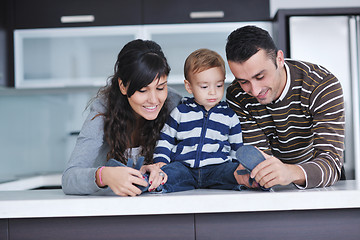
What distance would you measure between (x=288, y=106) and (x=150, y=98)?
459 millimetres

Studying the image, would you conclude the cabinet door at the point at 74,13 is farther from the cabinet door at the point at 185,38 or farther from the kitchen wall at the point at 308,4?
the kitchen wall at the point at 308,4

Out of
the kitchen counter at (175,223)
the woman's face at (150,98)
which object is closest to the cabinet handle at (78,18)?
the woman's face at (150,98)

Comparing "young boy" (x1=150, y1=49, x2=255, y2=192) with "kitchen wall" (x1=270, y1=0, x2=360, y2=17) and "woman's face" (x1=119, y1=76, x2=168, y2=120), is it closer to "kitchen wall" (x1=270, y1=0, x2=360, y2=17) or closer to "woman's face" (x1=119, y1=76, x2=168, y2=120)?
"woman's face" (x1=119, y1=76, x2=168, y2=120)

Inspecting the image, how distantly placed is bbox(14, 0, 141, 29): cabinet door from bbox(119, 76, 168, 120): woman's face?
1600 mm

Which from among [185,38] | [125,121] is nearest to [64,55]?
[185,38]

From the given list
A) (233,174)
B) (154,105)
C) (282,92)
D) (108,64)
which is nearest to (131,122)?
(154,105)

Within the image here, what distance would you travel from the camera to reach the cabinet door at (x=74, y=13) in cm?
265

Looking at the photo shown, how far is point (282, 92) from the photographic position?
1.26m

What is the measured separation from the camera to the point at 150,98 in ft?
3.77

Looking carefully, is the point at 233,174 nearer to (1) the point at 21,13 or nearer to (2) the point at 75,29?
(2) the point at 75,29

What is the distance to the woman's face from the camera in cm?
114

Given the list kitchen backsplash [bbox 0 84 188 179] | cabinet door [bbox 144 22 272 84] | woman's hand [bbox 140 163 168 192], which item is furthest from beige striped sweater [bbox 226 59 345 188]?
kitchen backsplash [bbox 0 84 188 179]

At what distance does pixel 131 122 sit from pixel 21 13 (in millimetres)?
1838

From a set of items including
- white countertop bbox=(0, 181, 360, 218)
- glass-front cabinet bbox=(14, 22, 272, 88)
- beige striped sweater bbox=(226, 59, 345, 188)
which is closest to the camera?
white countertop bbox=(0, 181, 360, 218)
